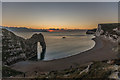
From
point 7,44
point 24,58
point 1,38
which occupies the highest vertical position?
point 1,38

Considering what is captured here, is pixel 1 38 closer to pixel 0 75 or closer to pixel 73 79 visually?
pixel 0 75

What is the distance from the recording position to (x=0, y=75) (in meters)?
13.2

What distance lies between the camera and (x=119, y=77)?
7664 mm

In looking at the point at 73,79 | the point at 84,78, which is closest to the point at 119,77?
Result: the point at 84,78

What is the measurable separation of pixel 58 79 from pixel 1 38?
71.8 ft

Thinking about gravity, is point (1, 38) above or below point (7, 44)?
above

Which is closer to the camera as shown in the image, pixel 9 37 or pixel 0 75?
pixel 0 75

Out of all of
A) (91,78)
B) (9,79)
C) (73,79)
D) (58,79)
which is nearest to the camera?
(91,78)

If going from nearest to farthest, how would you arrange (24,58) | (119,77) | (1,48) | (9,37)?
(119,77) → (1,48) → (9,37) → (24,58)

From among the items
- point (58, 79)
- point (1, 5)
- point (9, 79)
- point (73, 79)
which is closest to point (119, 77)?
point (73, 79)

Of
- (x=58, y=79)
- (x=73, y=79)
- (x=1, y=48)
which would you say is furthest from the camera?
(x=1, y=48)

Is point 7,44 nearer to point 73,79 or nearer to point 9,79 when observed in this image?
point 9,79

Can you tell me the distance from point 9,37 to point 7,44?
3.08 meters

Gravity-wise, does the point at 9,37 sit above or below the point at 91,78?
above
